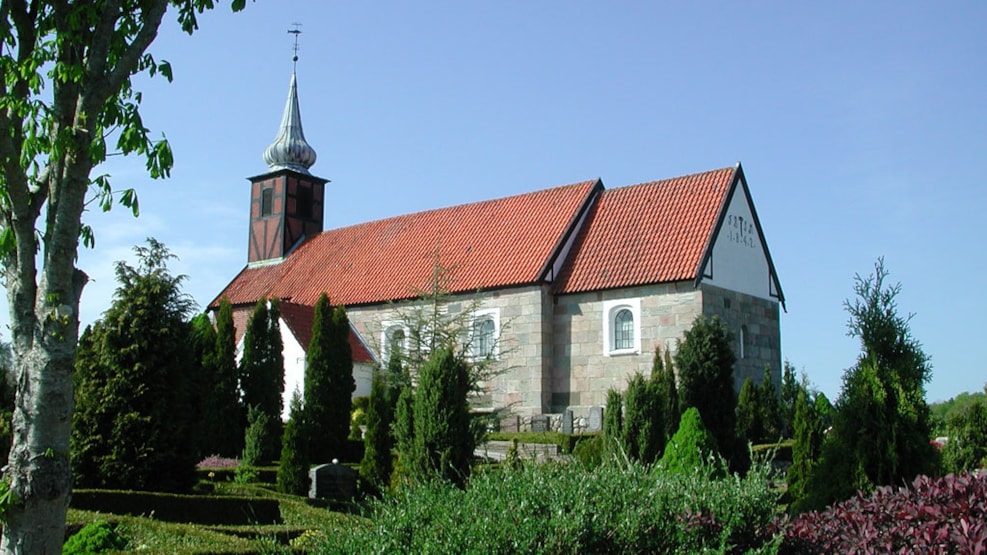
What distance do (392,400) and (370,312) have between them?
9.85 metres

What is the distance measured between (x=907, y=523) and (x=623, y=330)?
15.4 metres

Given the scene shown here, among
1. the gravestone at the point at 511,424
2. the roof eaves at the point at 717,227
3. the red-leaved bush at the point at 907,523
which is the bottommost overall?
the red-leaved bush at the point at 907,523

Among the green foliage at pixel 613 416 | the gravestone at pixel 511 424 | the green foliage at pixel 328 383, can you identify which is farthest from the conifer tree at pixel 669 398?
the green foliage at pixel 328 383

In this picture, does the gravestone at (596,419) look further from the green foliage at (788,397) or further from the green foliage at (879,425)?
the green foliage at (879,425)

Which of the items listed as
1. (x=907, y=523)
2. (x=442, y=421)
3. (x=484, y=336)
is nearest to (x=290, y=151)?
(x=484, y=336)

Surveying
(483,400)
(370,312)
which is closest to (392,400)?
(483,400)

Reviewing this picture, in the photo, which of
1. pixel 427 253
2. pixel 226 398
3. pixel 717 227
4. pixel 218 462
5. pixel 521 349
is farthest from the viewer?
pixel 427 253

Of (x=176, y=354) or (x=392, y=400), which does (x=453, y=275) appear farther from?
(x=176, y=354)

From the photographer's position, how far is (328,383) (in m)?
18.9

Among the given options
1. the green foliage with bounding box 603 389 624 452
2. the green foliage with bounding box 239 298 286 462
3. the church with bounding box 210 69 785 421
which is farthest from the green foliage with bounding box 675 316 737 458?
the green foliage with bounding box 239 298 286 462

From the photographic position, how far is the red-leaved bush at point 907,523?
5.10 metres

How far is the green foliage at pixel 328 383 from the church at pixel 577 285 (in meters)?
1.21

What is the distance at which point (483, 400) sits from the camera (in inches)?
829

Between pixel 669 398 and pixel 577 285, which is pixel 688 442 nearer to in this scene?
pixel 669 398
